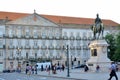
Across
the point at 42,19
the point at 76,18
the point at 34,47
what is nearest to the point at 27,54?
the point at 34,47

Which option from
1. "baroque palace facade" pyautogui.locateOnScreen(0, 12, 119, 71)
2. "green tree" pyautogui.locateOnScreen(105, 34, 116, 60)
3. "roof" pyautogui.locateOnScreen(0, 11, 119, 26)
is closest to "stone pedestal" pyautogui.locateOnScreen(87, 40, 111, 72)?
"green tree" pyautogui.locateOnScreen(105, 34, 116, 60)

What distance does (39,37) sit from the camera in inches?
4353

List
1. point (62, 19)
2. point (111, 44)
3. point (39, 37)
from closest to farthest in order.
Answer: point (111, 44)
point (39, 37)
point (62, 19)

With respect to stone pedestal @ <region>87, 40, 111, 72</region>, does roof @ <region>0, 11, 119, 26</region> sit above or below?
above

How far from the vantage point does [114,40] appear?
103312 mm

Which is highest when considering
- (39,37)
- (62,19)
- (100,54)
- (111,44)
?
(62,19)

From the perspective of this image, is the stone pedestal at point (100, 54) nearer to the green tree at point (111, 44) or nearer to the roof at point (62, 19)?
the green tree at point (111, 44)

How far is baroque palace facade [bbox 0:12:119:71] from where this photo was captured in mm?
105688

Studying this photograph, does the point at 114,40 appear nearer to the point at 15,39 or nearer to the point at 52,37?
the point at 52,37

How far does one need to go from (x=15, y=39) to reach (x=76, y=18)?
73.4 ft

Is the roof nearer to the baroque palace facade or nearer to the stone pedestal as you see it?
the baroque palace facade

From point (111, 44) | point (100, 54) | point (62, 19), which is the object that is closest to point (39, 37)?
point (62, 19)

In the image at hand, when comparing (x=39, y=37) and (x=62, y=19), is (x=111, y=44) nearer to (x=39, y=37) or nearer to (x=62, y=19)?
(x=62, y=19)

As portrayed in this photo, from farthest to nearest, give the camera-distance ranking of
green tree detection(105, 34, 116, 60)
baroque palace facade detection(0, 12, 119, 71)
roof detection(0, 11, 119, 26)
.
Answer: roof detection(0, 11, 119, 26)
baroque palace facade detection(0, 12, 119, 71)
green tree detection(105, 34, 116, 60)
